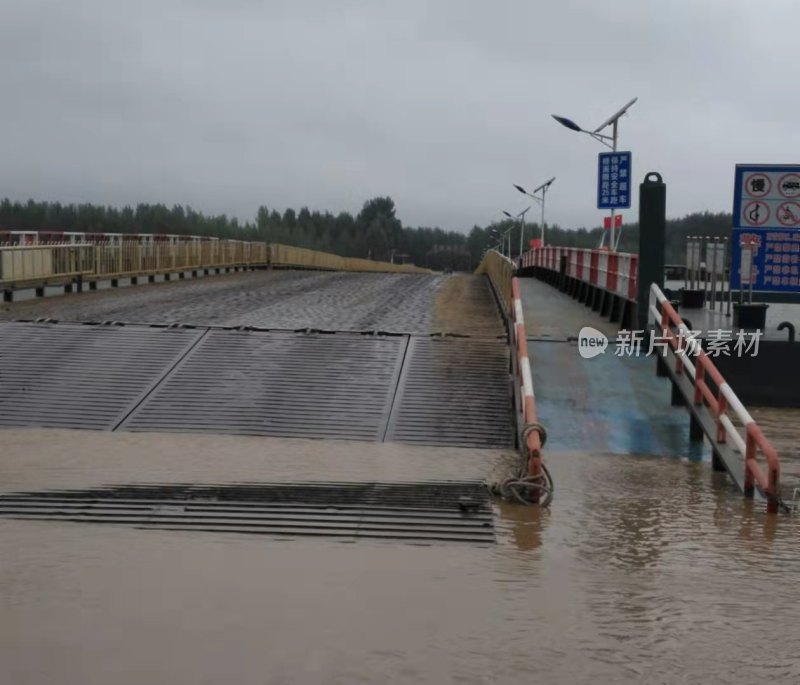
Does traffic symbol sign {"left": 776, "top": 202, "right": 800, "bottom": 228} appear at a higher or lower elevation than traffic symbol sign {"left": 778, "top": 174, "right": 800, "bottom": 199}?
lower

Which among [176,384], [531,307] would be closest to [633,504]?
[176,384]

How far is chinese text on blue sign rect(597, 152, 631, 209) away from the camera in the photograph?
29.5 m

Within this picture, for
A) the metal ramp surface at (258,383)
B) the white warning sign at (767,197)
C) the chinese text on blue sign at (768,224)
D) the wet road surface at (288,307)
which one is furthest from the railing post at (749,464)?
the white warning sign at (767,197)

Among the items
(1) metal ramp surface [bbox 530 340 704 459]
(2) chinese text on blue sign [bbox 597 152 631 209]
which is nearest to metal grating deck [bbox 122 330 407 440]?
(1) metal ramp surface [bbox 530 340 704 459]

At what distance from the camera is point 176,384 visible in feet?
38.9

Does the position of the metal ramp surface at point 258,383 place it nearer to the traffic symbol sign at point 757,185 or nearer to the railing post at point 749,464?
the railing post at point 749,464

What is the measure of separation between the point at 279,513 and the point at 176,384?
504 centimetres

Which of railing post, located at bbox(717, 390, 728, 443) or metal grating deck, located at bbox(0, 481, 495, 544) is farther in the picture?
railing post, located at bbox(717, 390, 728, 443)

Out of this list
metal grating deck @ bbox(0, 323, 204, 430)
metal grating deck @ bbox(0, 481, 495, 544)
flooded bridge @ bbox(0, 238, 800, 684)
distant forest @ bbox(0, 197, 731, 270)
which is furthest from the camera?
distant forest @ bbox(0, 197, 731, 270)

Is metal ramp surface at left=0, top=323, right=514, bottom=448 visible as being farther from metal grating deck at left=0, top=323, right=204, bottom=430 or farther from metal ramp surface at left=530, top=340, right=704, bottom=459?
metal ramp surface at left=530, top=340, right=704, bottom=459

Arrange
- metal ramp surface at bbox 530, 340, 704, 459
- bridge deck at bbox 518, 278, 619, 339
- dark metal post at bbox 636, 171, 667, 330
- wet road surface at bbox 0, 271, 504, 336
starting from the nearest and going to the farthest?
metal ramp surface at bbox 530, 340, 704, 459, dark metal post at bbox 636, 171, 667, 330, bridge deck at bbox 518, 278, 619, 339, wet road surface at bbox 0, 271, 504, 336

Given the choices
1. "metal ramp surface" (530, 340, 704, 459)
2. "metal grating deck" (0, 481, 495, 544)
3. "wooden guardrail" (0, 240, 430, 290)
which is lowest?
"metal grating deck" (0, 481, 495, 544)

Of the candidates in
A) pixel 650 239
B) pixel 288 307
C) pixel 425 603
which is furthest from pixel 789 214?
pixel 425 603

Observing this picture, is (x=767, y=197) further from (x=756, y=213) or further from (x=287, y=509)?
(x=287, y=509)
